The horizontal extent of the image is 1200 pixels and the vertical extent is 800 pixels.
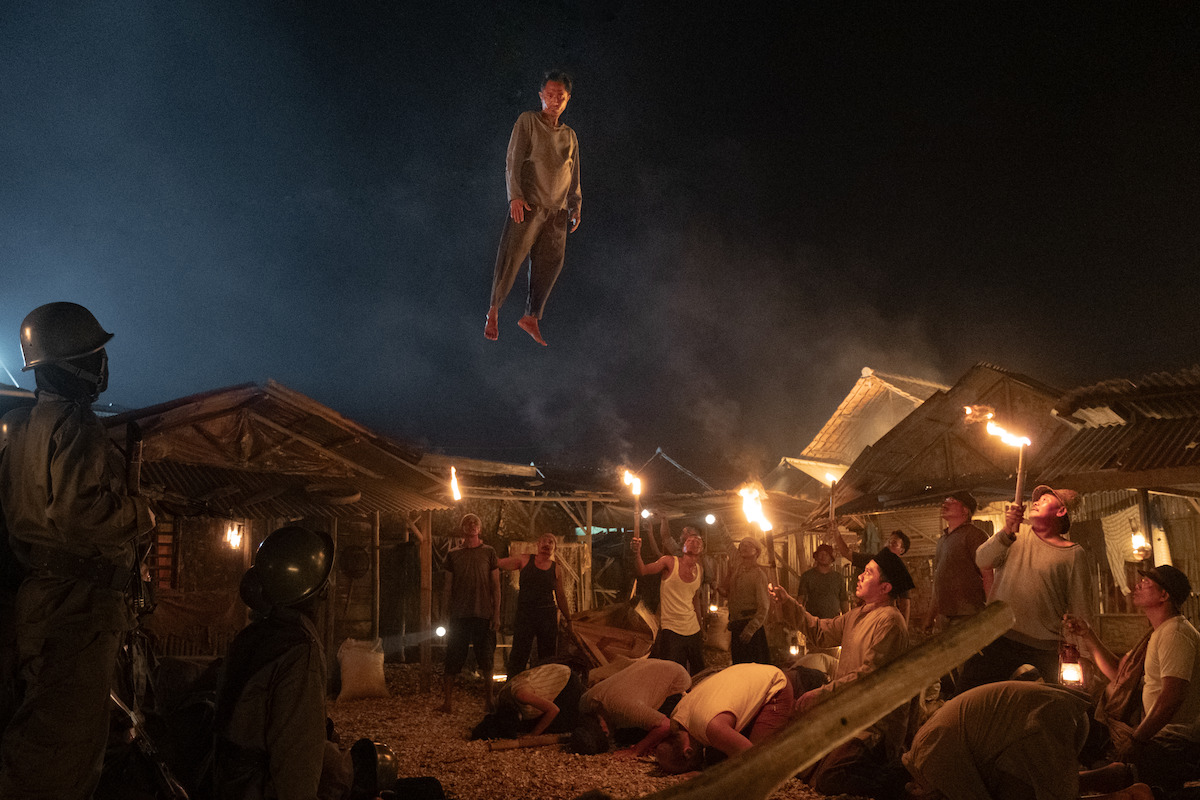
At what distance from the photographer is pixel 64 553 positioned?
3.37 meters

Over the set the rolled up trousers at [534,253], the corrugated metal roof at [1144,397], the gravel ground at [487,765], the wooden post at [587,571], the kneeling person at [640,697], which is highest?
the rolled up trousers at [534,253]

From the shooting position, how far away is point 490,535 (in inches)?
677

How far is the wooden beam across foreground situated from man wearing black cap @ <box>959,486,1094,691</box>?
4445 millimetres

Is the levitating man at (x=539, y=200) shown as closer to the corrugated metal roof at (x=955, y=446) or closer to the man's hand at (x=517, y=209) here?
the man's hand at (x=517, y=209)

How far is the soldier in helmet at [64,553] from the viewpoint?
3.15 m

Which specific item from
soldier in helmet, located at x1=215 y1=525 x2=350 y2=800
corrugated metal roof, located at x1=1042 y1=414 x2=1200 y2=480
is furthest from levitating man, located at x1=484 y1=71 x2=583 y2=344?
corrugated metal roof, located at x1=1042 y1=414 x2=1200 y2=480

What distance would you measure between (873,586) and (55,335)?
18.2 ft

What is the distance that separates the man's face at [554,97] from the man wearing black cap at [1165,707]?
16.5ft

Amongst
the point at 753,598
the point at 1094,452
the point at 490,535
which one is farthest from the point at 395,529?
the point at 1094,452

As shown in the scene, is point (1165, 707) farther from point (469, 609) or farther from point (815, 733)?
point (469, 609)

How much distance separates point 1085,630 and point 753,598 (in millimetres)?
4257

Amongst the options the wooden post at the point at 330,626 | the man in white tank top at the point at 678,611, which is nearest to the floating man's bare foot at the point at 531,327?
the man in white tank top at the point at 678,611

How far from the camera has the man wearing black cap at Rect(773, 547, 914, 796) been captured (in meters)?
5.66

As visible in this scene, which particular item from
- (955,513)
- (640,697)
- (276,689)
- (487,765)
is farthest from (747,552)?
(276,689)
